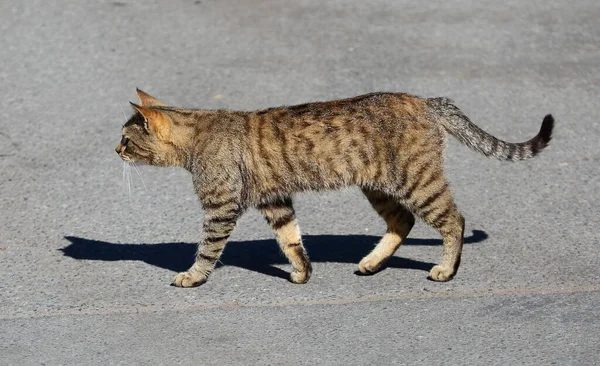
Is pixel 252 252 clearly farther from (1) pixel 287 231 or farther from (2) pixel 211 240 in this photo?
(2) pixel 211 240

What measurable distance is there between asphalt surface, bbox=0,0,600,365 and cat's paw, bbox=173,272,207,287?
0.07 metres

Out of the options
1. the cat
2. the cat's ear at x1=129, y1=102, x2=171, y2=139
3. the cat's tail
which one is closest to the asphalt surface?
the cat

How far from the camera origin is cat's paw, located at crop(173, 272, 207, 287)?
21.5 feet

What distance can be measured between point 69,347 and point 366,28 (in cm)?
675

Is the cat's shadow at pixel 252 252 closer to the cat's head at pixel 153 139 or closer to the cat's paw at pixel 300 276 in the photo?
the cat's paw at pixel 300 276

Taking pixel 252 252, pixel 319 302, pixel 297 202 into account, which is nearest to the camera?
pixel 319 302

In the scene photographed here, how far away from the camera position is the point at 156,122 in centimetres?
668

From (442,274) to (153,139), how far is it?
6.69 feet

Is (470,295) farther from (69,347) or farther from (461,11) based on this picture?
(461,11)

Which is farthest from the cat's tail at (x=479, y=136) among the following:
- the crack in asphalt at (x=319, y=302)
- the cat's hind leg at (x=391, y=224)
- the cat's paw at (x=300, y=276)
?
the cat's paw at (x=300, y=276)

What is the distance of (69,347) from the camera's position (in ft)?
18.9

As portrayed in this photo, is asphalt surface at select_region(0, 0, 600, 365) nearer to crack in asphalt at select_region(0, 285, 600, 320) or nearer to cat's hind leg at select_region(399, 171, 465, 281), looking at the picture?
crack in asphalt at select_region(0, 285, 600, 320)

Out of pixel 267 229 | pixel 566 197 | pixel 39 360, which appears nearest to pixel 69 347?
pixel 39 360

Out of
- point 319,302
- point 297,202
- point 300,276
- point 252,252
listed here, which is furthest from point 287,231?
point 297,202
